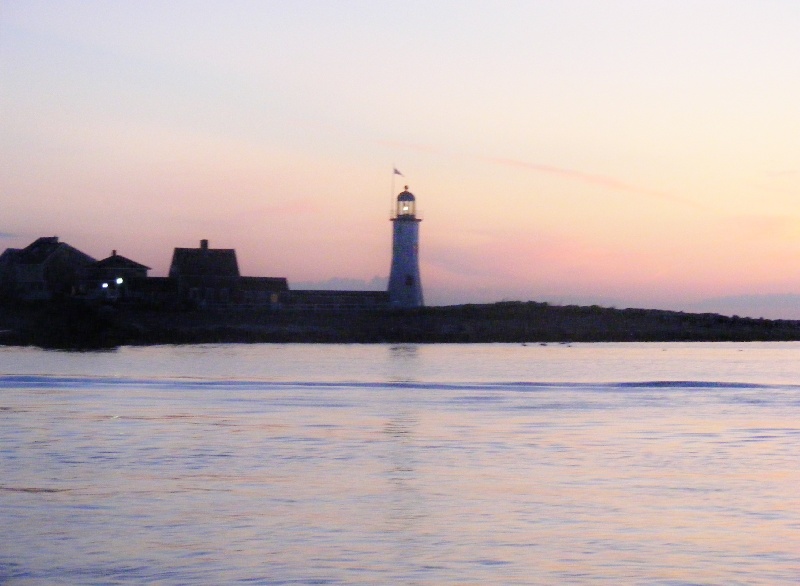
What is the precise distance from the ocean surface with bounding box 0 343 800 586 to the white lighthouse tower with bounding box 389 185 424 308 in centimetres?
3809

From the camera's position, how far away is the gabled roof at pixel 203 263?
75250 millimetres

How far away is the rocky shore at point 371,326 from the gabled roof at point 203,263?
335 cm

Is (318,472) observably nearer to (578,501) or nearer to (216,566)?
(578,501)

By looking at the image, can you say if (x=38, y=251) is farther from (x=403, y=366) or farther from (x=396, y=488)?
(x=396, y=488)

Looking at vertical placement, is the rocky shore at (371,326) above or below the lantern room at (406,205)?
below

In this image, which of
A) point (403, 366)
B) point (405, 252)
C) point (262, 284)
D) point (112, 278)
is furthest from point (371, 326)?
point (403, 366)

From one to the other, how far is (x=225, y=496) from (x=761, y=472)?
23.1 feet

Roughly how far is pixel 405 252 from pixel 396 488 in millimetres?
54630

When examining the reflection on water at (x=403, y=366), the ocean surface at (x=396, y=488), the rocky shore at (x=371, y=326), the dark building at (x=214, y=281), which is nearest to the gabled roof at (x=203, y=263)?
the dark building at (x=214, y=281)

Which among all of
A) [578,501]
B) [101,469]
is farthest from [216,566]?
[101,469]

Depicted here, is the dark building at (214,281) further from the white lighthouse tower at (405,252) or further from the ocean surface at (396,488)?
the ocean surface at (396,488)

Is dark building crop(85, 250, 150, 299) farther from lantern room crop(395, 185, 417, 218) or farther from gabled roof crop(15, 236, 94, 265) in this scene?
lantern room crop(395, 185, 417, 218)

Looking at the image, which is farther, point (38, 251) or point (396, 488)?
point (38, 251)

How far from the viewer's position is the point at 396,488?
13.9m
